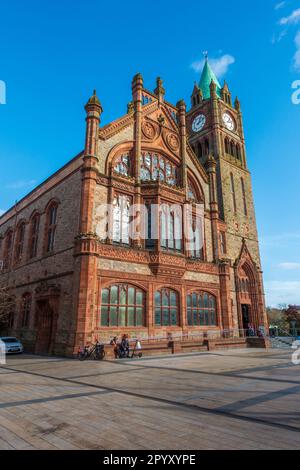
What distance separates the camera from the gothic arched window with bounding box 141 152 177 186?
2800cm

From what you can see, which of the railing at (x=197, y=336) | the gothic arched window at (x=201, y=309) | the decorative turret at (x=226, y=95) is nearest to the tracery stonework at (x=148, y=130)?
the gothic arched window at (x=201, y=309)

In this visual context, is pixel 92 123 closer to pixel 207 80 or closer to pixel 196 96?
pixel 196 96

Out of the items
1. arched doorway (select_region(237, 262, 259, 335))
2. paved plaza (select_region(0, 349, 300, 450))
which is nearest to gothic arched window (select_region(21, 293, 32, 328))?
paved plaza (select_region(0, 349, 300, 450))

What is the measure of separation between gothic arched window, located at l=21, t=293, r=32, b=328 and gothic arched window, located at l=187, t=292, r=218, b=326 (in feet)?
45.9

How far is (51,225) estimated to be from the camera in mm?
26219

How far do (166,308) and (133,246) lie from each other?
5.73 m

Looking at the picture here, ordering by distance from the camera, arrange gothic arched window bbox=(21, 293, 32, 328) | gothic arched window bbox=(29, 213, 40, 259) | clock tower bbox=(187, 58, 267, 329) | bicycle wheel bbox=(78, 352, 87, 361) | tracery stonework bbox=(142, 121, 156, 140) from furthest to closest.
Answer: clock tower bbox=(187, 58, 267, 329), tracery stonework bbox=(142, 121, 156, 140), gothic arched window bbox=(29, 213, 40, 259), gothic arched window bbox=(21, 293, 32, 328), bicycle wheel bbox=(78, 352, 87, 361)

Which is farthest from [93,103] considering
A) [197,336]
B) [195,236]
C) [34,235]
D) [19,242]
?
[197,336]

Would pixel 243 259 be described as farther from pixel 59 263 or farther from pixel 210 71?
pixel 210 71

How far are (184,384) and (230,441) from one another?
Result: 527 centimetres

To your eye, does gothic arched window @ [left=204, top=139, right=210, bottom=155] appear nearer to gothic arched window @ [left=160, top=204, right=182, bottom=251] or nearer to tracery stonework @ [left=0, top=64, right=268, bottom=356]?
tracery stonework @ [left=0, top=64, right=268, bottom=356]

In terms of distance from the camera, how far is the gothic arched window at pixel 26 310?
26.4m

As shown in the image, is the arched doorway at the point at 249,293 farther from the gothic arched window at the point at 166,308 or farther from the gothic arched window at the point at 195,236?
the gothic arched window at the point at 166,308

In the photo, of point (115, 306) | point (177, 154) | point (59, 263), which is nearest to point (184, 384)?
point (115, 306)
